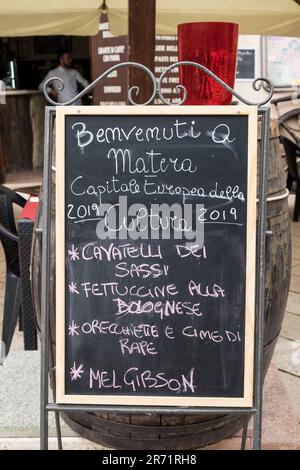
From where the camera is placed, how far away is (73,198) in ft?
6.70

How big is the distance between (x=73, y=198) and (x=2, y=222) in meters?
1.64

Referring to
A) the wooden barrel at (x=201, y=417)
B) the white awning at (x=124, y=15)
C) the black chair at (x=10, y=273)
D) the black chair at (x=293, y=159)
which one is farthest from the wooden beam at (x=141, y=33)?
the black chair at (x=293, y=159)

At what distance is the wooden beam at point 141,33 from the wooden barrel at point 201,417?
0.70 meters

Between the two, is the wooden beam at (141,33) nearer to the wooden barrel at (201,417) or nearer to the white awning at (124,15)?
the wooden barrel at (201,417)

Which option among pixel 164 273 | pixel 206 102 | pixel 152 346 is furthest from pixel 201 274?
pixel 206 102

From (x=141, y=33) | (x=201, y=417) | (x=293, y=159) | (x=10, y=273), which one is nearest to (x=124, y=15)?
(x=141, y=33)

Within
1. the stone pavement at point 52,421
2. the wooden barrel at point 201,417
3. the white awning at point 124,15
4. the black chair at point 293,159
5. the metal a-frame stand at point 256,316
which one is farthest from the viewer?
the black chair at point 293,159

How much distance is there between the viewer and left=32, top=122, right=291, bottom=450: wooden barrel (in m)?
2.44

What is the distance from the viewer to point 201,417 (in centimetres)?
252

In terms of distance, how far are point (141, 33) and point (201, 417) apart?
1.74 meters

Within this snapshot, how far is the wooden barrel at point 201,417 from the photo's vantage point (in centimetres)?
244

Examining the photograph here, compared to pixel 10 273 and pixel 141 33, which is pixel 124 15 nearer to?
pixel 141 33

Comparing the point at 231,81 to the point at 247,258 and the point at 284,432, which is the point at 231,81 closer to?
the point at 247,258

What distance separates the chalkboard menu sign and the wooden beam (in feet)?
2.67
